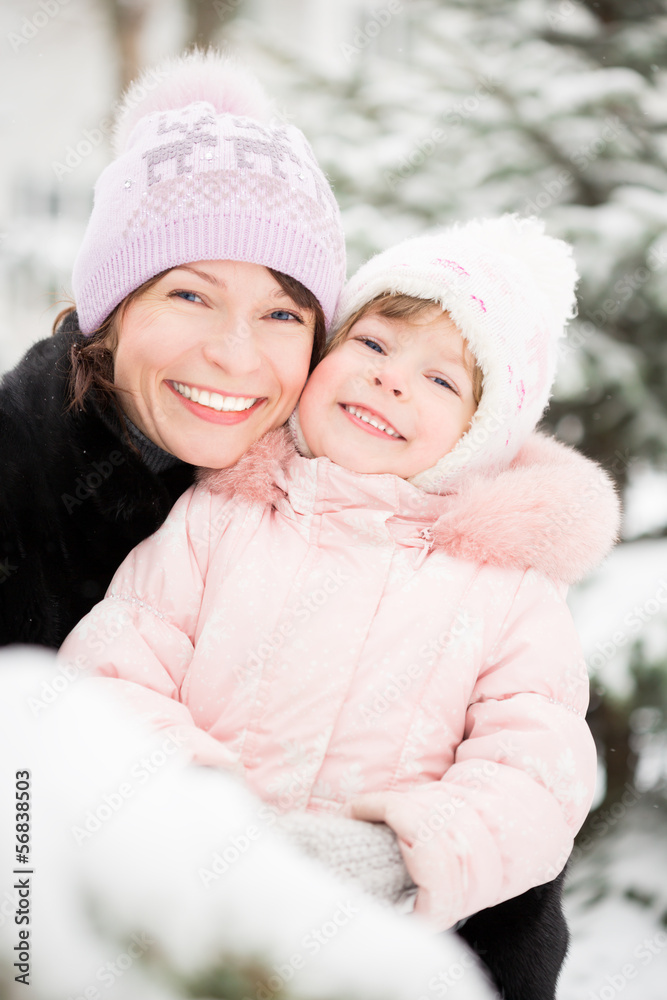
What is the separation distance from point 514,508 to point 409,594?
255 mm

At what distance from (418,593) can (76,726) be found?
620 mm

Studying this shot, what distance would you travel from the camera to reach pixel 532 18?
204 cm

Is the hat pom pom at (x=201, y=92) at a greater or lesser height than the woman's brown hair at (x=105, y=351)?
greater

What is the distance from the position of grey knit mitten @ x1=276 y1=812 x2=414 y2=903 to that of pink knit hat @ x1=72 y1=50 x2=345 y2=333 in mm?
962

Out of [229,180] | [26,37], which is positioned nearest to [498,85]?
[229,180]

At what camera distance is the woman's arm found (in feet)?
3.72

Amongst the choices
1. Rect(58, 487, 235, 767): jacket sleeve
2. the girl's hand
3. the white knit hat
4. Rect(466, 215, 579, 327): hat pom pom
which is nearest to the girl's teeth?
the white knit hat

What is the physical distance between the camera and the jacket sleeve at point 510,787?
1.13m

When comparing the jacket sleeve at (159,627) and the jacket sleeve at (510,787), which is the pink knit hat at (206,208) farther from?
the jacket sleeve at (510,787)

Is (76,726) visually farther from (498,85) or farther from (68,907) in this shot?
(498,85)

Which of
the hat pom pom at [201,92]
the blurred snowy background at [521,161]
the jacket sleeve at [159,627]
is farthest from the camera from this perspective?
the blurred snowy background at [521,161]

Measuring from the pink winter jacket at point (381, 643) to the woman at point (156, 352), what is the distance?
0.11m

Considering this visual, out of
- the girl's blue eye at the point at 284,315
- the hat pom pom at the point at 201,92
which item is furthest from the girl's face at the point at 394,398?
the hat pom pom at the point at 201,92

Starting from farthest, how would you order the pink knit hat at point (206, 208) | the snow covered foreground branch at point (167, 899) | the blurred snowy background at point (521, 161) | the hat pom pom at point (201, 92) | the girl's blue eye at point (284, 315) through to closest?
the blurred snowy background at point (521, 161) < the hat pom pom at point (201, 92) < the girl's blue eye at point (284, 315) < the pink knit hat at point (206, 208) < the snow covered foreground branch at point (167, 899)
